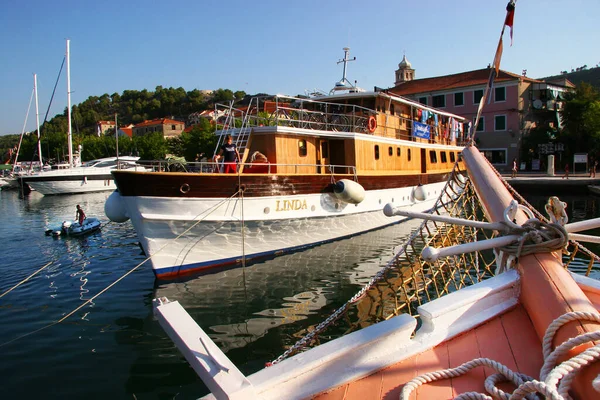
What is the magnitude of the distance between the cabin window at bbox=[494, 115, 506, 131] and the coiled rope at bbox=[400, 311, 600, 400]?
39506 millimetres

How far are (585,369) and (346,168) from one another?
1141 cm

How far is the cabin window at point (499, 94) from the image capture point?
36.9m

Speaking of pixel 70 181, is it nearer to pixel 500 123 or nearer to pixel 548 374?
pixel 500 123

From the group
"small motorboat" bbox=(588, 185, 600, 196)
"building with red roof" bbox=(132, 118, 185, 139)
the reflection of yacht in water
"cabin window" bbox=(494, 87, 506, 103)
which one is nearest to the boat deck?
the reflection of yacht in water

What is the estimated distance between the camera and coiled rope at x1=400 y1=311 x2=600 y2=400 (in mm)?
1853

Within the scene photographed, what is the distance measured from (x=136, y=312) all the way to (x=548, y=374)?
300 inches

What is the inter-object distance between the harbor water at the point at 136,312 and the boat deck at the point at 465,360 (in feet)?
11.7

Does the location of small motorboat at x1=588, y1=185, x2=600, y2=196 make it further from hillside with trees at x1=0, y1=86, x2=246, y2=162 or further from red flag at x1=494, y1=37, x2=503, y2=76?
hillside with trees at x1=0, y1=86, x2=246, y2=162

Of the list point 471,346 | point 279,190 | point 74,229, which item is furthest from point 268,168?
point 74,229

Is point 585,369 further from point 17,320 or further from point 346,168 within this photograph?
point 346,168

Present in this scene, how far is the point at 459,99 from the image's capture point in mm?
39000

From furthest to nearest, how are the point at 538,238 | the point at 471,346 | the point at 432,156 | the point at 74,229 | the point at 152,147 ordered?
the point at 152,147 < the point at 432,156 < the point at 74,229 < the point at 538,238 < the point at 471,346

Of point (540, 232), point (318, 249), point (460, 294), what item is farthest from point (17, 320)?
point (540, 232)

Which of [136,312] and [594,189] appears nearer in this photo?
[136,312]
